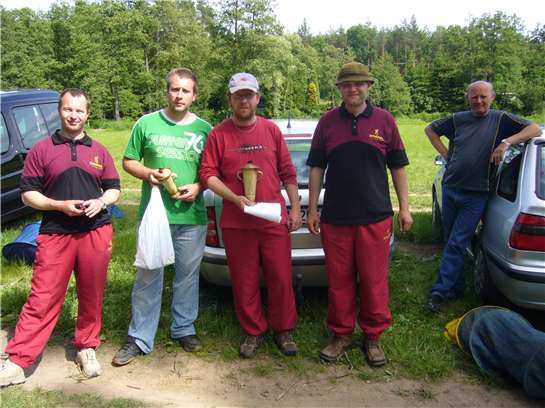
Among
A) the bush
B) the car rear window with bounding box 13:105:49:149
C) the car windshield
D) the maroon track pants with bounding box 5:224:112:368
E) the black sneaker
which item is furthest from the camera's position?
the bush

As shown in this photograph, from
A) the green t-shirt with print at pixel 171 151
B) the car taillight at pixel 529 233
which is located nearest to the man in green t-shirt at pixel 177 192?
the green t-shirt with print at pixel 171 151

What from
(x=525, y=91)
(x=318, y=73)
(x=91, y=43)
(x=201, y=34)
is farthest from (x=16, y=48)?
(x=525, y=91)

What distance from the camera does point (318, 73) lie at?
242ft

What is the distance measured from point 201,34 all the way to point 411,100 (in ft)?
117

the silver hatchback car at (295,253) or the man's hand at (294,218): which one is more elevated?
the man's hand at (294,218)

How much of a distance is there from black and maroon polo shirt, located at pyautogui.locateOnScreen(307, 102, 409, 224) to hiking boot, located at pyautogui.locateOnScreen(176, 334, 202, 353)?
136 centimetres

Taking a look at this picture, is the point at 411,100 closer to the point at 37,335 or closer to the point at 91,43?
the point at 91,43

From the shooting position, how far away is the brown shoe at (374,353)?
11.4 feet

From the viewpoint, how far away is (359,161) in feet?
10.9

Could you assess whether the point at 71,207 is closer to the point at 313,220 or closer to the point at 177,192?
the point at 177,192

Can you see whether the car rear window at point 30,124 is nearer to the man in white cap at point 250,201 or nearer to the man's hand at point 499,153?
the man in white cap at point 250,201

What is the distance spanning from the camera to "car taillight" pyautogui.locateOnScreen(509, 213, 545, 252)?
3.53 m

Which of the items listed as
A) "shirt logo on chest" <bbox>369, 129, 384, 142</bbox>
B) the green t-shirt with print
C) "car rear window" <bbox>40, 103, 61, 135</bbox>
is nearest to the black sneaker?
"shirt logo on chest" <bbox>369, 129, 384, 142</bbox>

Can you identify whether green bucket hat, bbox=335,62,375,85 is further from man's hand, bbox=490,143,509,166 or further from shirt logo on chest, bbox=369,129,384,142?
man's hand, bbox=490,143,509,166
